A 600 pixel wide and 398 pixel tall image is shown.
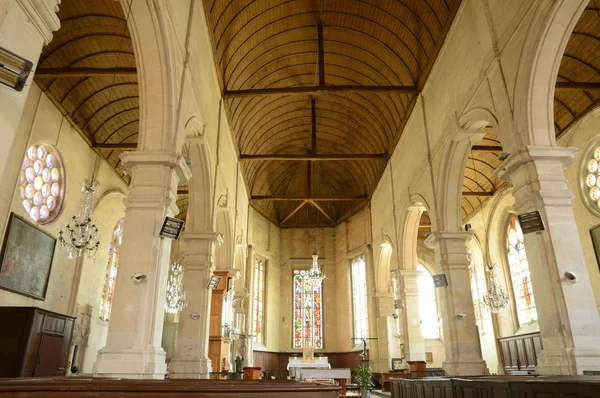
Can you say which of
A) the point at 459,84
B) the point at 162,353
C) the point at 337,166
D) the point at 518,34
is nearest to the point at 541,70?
the point at 518,34

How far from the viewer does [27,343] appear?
1033cm

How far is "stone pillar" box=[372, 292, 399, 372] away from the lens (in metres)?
18.1

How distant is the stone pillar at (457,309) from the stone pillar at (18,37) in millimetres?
9698

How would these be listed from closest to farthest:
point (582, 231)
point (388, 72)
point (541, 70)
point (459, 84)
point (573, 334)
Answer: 1. point (573, 334)
2. point (541, 70)
3. point (459, 84)
4. point (582, 231)
5. point (388, 72)

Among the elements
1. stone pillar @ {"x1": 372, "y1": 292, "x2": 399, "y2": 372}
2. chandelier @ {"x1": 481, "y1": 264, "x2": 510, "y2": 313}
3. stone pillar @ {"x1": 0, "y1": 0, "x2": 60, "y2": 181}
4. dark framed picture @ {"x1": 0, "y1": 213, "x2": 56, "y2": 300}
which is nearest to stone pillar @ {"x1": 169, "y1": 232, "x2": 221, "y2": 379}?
dark framed picture @ {"x1": 0, "y1": 213, "x2": 56, "y2": 300}

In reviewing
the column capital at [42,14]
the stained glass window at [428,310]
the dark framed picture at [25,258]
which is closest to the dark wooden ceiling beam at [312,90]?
the dark framed picture at [25,258]

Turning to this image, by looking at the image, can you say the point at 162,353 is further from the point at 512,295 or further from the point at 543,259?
the point at 512,295

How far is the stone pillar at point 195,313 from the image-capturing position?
32.1 ft

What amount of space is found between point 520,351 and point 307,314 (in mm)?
10643

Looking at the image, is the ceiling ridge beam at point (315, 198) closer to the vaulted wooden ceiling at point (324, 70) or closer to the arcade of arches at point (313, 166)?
the vaulted wooden ceiling at point (324, 70)

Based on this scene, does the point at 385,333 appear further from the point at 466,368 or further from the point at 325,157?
the point at 466,368

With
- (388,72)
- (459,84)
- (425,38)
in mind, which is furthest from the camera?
(388,72)

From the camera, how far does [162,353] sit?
6.62 meters

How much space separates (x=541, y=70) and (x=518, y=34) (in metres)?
0.83
